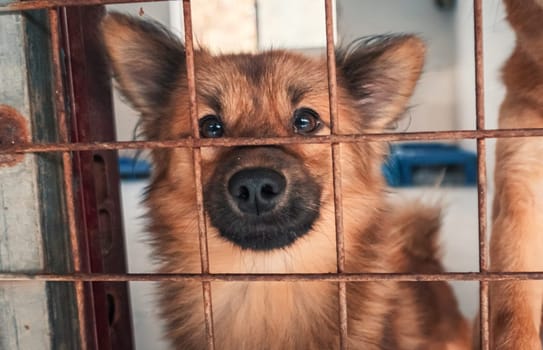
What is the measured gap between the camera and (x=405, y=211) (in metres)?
2.94

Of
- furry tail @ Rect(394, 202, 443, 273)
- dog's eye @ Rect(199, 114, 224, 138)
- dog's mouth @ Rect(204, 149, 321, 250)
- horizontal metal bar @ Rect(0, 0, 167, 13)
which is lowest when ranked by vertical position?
furry tail @ Rect(394, 202, 443, 273)

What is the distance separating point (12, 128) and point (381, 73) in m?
1.28

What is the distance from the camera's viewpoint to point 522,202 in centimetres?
205

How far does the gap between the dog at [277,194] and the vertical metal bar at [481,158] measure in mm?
651

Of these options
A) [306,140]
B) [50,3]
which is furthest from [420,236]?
[50,3]

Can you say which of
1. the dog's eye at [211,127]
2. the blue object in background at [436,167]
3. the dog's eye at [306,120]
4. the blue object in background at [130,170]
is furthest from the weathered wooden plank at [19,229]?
the blue object in background at [436,167]

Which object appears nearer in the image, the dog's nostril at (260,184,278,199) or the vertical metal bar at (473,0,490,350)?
the vertical metal bar at (473,0,490,350)

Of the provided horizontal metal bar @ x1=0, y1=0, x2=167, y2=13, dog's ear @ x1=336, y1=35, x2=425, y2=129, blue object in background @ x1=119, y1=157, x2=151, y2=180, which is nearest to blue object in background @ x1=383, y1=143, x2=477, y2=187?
blue object in background @ x1=119, y1=157, x2=151, y2=180

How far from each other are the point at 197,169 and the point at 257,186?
1.22ft

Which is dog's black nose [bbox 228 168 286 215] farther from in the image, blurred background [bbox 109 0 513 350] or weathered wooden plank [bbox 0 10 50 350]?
blurred background [bbox 109 0 513 350]

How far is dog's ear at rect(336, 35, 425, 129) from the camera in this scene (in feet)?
6.63

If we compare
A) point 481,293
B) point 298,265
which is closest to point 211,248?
point 298,265

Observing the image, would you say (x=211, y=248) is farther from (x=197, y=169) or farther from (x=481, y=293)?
(x=481, y=293)

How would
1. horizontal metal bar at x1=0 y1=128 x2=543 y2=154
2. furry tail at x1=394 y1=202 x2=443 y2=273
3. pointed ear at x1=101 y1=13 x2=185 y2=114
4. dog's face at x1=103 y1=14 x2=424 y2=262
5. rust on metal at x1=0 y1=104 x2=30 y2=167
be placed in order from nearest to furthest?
horizontal metal bar at x1=0 y1=128 x2=543 y2=154 → rust on metal at x1=0 y1=104 x2=30 y2=167 → dog's face at x1=103 y1=14 x2=424 y2=262 → pointed ear at x1=101 y1=13 x2=185 y2=114 → furry tail at x1=394 y1=202 x2=443 y2=273
